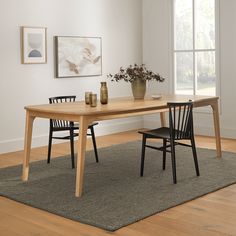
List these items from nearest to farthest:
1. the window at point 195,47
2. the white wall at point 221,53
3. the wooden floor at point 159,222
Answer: the wooden floor at point 159,222 < the white wall at point 221,53 < the window at point 195,47

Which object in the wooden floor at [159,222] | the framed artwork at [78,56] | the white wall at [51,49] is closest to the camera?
the wooden floor at [159,222]

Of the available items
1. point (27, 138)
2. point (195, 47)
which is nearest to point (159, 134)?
point (27, 138)

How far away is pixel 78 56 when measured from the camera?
285 inches

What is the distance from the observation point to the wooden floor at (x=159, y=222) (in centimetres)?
350

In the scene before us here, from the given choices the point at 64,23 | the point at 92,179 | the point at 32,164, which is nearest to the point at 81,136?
the point at 92,179

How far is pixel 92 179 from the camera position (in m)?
4.95

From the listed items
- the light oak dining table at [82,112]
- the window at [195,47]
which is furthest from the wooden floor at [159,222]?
the window at [195,47]

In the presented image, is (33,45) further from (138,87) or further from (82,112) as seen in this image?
(82,112)

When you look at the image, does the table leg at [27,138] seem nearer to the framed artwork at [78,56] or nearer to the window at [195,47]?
the framed artwork at [78,56]

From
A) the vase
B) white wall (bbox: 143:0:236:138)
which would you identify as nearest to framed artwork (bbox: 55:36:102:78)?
white wall (bbox: 143:0:236:138)

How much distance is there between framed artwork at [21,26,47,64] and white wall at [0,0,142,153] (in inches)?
2.7

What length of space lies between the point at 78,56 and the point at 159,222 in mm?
3999

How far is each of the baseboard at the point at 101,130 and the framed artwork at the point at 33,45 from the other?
103cm

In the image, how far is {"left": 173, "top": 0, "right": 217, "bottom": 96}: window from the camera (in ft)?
24.5
